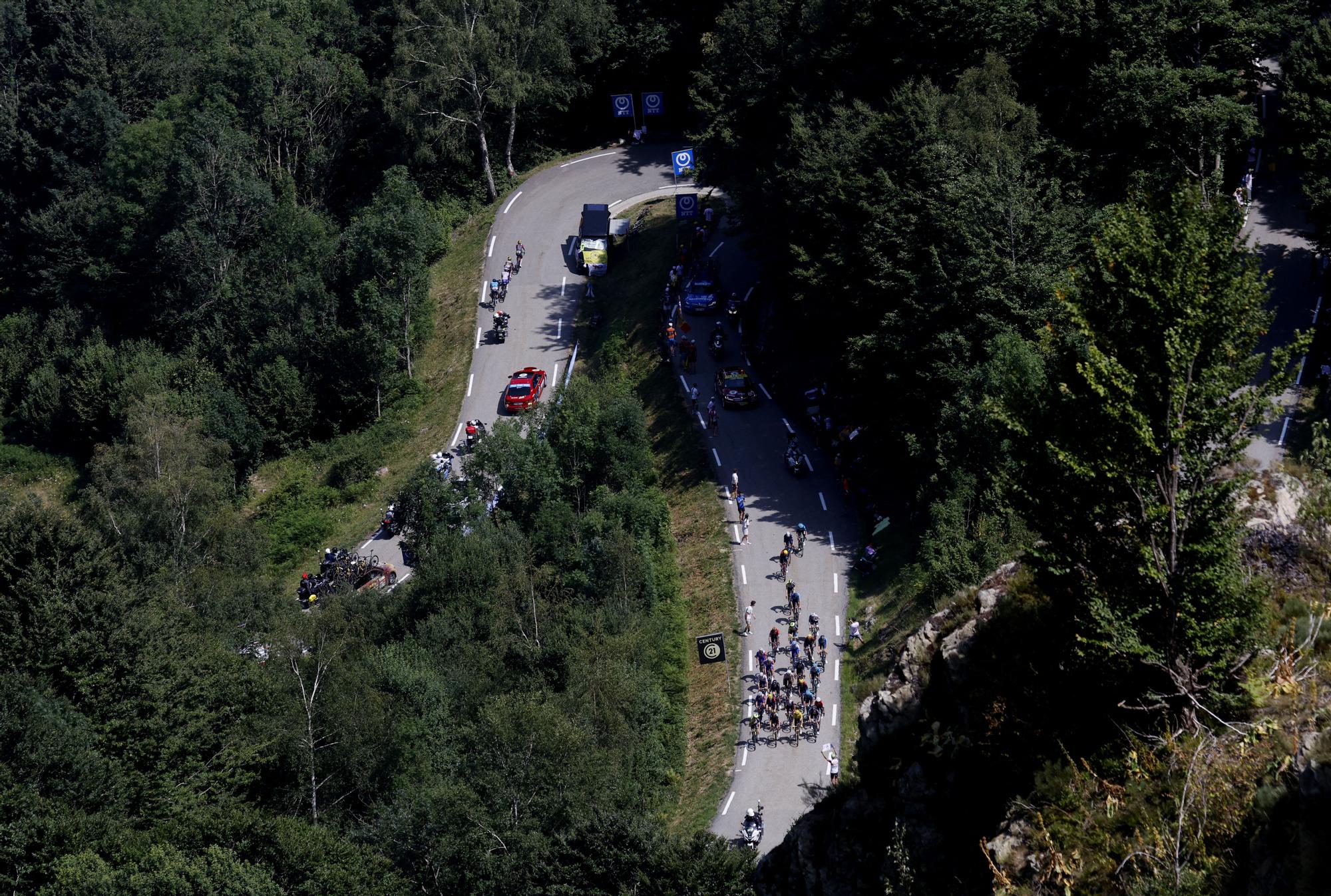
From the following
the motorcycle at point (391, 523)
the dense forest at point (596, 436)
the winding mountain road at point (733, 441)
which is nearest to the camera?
the dense forest at point (596, 436)

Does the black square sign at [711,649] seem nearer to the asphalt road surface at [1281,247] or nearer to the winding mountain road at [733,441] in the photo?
the winding mountain road at [733,441]

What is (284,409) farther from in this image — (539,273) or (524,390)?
(539,273)

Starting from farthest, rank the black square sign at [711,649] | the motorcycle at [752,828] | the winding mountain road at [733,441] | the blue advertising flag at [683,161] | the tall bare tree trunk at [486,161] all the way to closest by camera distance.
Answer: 1. the tall bare tree trunk at [486,161]
2. the blue advertising flag at [683,161]
3. the black square sign at [711,649]
4. the winding mountain road at [733,441]
5. the motorcycle at [752,828]

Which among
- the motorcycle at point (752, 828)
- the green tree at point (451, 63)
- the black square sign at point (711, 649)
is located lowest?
the motorcycle at point (752, 828)

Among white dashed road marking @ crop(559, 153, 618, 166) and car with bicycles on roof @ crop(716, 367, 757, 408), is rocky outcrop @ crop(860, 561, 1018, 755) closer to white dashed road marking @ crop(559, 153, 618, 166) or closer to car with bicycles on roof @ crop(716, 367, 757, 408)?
car with bicycles on roof @ crop(716, 367, 757, 408)

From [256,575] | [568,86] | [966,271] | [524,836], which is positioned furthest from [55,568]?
[568,86]

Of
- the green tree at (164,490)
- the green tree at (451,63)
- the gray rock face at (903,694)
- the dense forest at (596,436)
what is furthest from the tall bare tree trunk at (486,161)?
the gray rock face at (903,694)

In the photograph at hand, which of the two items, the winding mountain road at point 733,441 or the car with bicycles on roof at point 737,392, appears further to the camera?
the car with bicycles on roof at point 737,392

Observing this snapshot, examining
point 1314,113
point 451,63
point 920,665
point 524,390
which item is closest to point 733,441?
point 524,390
